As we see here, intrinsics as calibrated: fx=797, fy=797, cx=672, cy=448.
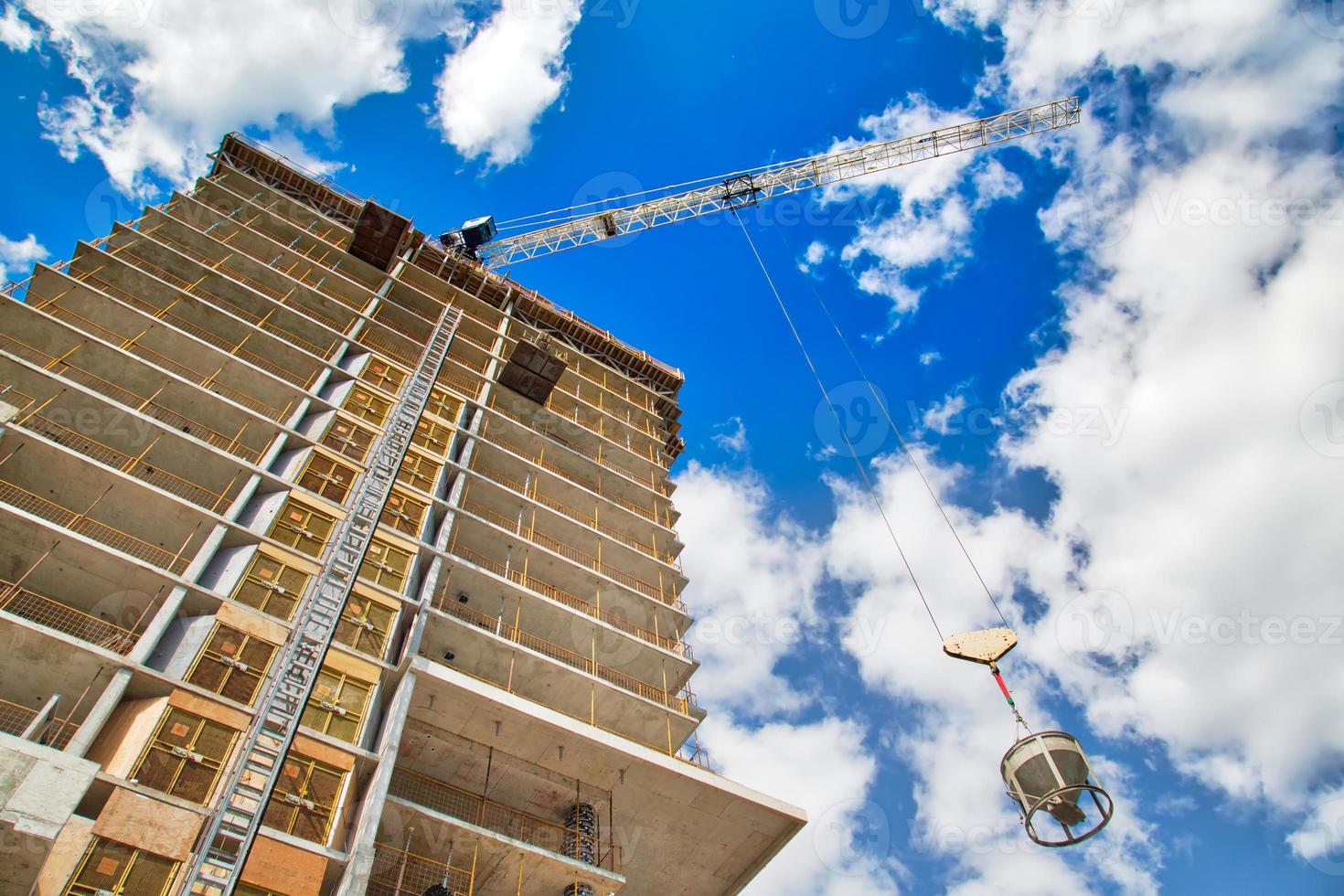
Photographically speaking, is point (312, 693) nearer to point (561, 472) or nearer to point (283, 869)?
point (283, 869)

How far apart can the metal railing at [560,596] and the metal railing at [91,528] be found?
7.03 m

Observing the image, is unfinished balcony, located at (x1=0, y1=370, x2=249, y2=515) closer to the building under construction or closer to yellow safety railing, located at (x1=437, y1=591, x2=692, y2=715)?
the building under construction

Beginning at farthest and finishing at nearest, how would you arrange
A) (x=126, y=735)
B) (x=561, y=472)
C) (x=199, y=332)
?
(x=561, y=472) → (x=199, y=332) → (x=126, y=735)

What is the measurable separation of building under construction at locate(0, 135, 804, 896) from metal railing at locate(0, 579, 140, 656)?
0.06 metres

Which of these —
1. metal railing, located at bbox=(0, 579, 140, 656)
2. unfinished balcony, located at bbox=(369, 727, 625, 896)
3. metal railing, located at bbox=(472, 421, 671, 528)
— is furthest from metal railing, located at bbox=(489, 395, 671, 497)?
metal railing, located at bbox=(0, 579, 140, 656)

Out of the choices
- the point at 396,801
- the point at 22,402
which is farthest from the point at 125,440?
the point at 396,801

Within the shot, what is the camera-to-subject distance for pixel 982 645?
1723cm

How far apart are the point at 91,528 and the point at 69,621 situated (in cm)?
255

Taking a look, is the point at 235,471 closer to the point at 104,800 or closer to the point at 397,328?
the point at 104,800

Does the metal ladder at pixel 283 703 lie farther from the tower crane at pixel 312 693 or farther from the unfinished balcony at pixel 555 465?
the unfinished balcony at pixel 555 465

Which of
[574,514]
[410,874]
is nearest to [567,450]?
[574,514]

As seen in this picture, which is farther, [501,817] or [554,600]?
[554,600]

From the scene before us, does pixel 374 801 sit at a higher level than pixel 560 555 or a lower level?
lower

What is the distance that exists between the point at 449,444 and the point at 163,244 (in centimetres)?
1150
